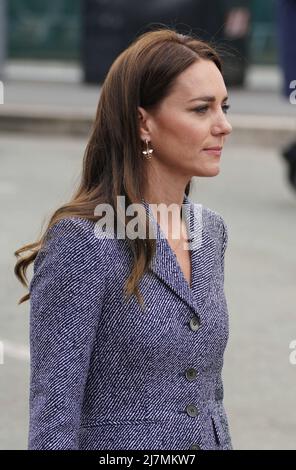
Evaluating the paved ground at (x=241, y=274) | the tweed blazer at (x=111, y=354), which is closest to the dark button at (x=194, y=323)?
the tweed blazer at (x=111, y=354)

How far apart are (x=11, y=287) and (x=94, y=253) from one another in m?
5.92

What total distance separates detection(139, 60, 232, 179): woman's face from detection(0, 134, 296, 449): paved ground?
7.58 feet

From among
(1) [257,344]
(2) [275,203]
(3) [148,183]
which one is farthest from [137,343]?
(2) [275,203]

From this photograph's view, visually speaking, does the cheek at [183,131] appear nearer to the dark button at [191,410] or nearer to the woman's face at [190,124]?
the woman's face at [190,124]

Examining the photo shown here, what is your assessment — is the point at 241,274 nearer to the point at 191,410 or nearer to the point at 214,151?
the point at 214,151

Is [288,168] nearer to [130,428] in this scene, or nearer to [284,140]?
[284,140]

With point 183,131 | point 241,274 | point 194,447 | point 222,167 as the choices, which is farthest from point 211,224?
point 222,167

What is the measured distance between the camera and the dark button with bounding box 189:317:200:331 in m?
2.90

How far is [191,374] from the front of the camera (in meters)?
2.88

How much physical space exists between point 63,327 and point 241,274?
21.4ft

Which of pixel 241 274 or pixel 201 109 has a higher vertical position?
pixel 201 109

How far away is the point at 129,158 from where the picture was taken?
295cm

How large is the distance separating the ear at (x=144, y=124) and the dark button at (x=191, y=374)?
1.50ft

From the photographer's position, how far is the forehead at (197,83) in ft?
9.77
